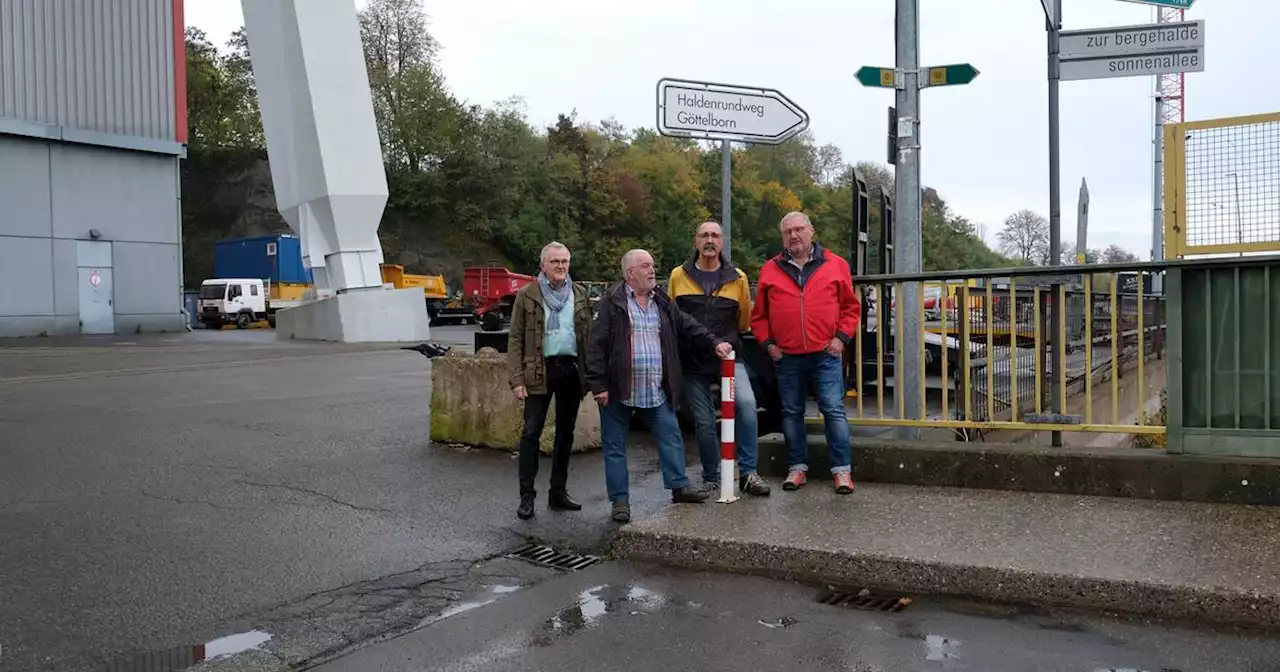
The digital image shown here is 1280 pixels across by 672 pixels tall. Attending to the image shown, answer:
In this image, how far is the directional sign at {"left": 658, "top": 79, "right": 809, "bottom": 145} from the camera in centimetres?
664

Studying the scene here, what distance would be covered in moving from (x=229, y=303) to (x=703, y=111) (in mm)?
34107

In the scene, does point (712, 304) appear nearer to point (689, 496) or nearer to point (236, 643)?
point (689, 496)

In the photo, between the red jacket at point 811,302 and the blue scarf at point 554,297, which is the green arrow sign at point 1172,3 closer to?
the red jacket at point 811,302

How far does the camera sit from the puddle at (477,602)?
4254mm

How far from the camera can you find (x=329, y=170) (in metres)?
22.1

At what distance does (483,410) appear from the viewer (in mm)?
8273

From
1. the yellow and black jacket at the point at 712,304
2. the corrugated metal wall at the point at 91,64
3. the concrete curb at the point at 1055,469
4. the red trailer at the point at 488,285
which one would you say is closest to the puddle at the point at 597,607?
the yellow and black jacket at the point at 712,304

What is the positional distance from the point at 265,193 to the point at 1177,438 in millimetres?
57688

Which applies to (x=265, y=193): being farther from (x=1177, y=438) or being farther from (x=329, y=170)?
(x=1177, y=438)

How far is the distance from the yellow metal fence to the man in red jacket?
6.16 feet

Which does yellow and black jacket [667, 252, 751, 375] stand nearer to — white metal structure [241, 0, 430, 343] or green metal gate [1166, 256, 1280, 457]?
green metal gate [1166, 256, 1280, 457]

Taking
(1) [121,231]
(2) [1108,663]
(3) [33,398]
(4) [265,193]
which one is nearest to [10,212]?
(1) [121,231]

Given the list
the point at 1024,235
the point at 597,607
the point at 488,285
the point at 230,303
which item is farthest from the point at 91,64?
the point at 1024,235

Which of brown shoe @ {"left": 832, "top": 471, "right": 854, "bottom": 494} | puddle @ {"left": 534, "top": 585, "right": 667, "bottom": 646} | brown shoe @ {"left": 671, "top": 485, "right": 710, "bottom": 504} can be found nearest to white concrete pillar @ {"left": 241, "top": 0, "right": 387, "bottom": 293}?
brown shoe @ {"left": 671, "top": 485, "right": 710, "bottom": 504}
